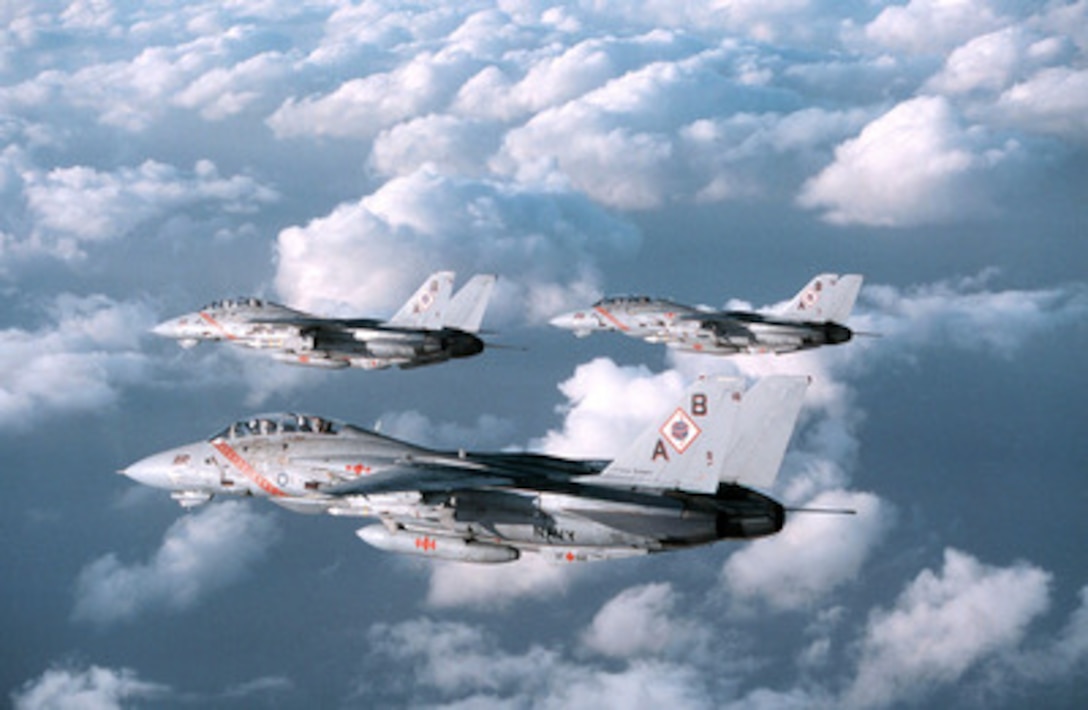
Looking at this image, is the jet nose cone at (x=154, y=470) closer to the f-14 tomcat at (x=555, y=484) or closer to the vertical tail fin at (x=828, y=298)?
the f-14 tomcat at (x=555, y=484)

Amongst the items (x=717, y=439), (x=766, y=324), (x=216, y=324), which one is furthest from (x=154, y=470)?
(x=766, y=324)

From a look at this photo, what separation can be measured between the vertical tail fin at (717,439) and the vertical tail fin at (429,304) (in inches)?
942

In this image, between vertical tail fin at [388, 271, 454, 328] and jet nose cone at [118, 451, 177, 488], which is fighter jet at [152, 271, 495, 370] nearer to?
vertical tail fin at [388, 271, 454, 328]

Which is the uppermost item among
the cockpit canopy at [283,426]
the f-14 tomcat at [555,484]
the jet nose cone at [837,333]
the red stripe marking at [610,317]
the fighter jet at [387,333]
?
the red stripe marking at [610,317]

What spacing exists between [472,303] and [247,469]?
19.3 metres

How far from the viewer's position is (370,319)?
58156 mm

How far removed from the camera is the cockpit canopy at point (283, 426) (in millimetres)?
39500

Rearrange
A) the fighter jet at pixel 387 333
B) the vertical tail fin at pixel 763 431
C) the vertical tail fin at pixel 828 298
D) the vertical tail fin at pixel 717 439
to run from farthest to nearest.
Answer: the vertical tail fin at pixel 828 298, the fighter jet at pixel 387 333, the vertical tail fin at pixel 763 431, the vertical tail fin at pixel 717 439

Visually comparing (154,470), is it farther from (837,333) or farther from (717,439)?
(837,333)

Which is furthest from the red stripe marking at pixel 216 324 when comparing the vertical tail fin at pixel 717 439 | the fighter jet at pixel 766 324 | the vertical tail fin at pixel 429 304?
the vertical tail fin at pixel 717 439

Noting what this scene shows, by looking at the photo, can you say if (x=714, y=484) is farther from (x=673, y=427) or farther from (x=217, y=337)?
(x=217, y=337)

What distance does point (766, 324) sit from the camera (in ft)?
199

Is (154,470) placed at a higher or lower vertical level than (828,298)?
lower

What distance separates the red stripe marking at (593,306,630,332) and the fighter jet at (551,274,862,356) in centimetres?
106
